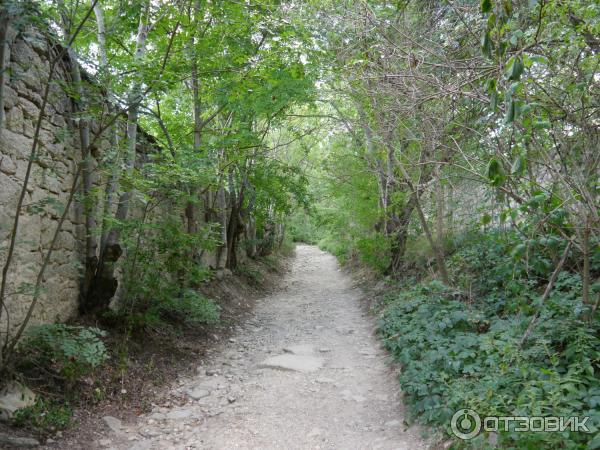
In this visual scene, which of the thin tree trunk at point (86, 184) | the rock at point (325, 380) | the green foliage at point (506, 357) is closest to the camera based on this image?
the green foliage at point (506, 357)

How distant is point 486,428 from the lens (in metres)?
2.71

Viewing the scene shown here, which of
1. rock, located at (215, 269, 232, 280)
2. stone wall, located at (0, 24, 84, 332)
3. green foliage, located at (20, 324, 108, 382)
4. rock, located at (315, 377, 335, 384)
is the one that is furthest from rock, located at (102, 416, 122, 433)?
rock, located at (215, 269, 232, 280)

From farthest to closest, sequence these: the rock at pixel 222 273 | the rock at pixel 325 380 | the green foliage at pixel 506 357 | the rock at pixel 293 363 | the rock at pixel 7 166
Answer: the rock at pixel 222 273
the rock at pixel 293 363
the rock at pixel 325 380
the rock at pixel 7 166
the green foliage at pixel 506 357

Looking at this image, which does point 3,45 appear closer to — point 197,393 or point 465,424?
point 197,393

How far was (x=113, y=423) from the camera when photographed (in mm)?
3406

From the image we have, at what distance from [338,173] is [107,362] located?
8.01 m

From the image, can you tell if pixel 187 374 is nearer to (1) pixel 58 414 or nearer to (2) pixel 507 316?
(1) pixel 58 414

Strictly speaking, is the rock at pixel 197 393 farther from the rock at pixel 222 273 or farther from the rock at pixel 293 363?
the rock at pixel 222 273

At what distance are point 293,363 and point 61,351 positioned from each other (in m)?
2.77

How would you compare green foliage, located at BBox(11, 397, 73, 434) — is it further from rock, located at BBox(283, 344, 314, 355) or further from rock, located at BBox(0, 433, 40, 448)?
rock, located at BBox(283, 344, 314, 355)

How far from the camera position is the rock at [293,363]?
16.5 feet

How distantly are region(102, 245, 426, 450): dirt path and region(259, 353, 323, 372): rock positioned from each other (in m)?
0.01

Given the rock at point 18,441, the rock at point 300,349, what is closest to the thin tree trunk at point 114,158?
the rock at point 18,441

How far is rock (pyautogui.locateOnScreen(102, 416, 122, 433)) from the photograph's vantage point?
132 inches
